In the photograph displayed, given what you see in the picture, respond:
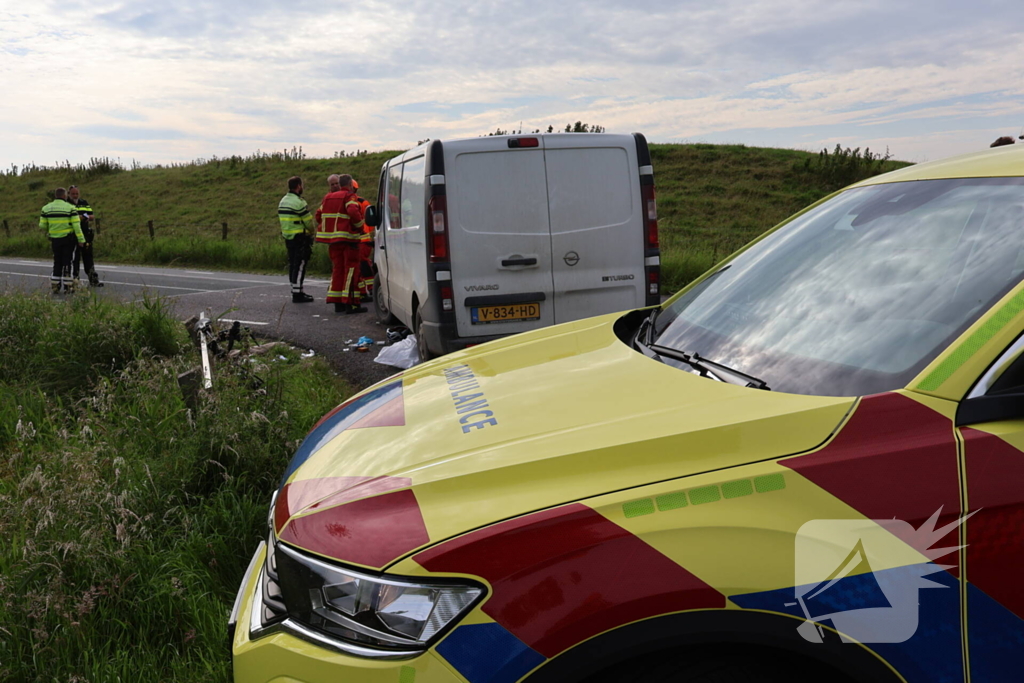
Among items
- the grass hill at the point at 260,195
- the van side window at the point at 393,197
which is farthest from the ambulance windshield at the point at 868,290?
the grass hill at the point at 260,195

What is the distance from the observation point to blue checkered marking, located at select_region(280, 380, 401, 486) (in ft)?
7.68

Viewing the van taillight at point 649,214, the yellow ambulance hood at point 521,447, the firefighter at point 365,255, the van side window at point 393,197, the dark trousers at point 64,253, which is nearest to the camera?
the yellow ambulance hood at point 521,447

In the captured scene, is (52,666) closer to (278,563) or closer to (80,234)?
(278,563)

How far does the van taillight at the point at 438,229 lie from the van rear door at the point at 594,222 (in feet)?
2.99

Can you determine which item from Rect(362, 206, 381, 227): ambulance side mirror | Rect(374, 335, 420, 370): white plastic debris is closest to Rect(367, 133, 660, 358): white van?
Rect(374, 335, 420, 370): white plastic debris

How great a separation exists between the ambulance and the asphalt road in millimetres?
4425

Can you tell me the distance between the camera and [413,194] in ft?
24.1

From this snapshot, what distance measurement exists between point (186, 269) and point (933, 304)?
20106 millimetres

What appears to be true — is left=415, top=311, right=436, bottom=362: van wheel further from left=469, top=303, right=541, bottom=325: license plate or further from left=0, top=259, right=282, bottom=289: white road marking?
left=0, top=259, right=282, bottom=289: white road marking

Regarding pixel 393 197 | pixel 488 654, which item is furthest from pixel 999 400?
pixel 393 197

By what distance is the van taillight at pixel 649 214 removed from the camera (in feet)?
22.2

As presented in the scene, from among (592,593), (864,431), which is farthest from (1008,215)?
(592,593)

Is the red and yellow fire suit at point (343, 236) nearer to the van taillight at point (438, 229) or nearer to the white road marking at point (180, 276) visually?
the white road marking at point (180, 276)

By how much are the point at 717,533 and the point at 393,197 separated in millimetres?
7716
